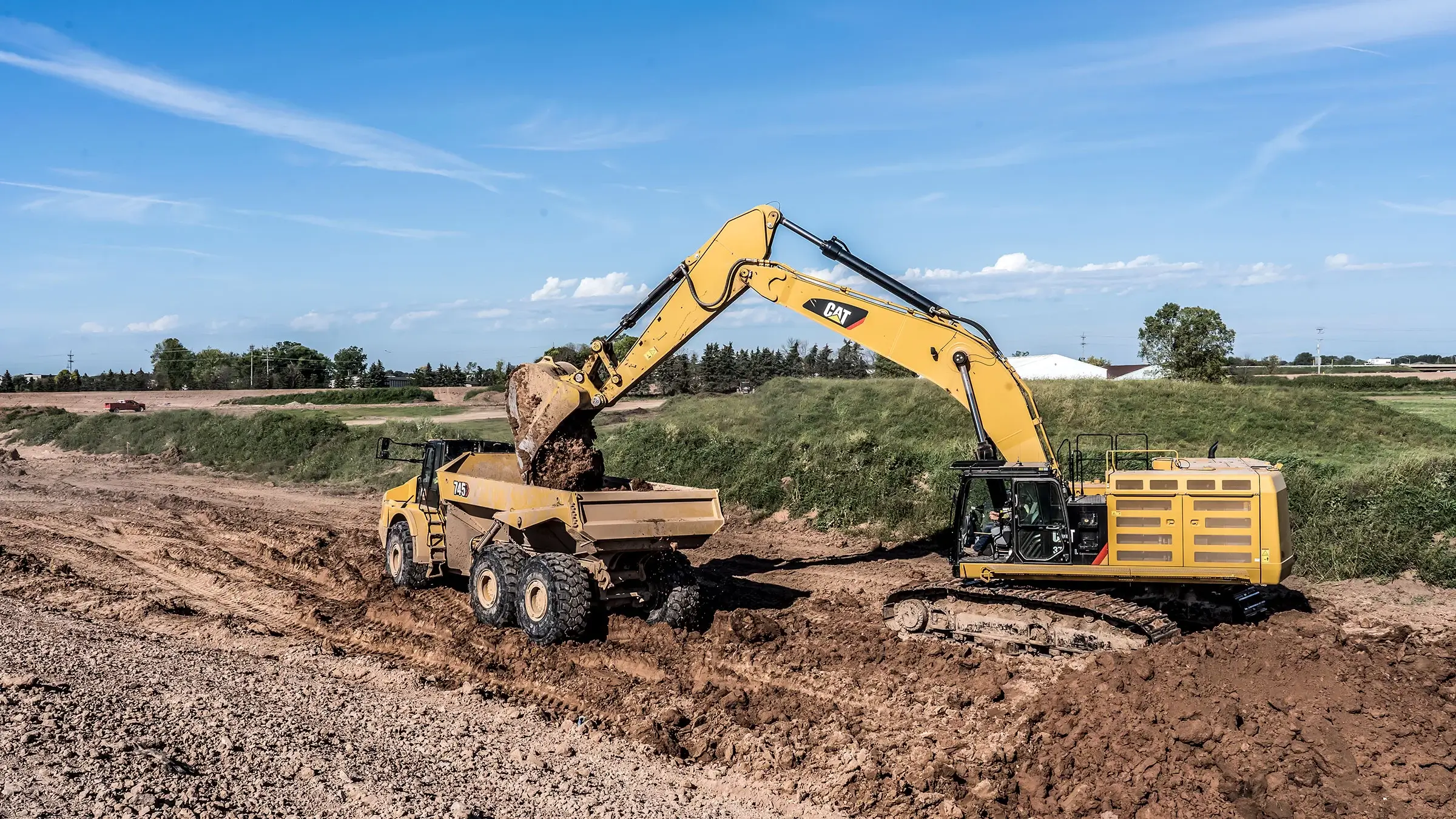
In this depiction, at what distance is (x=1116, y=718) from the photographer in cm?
877

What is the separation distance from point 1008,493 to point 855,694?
319cm

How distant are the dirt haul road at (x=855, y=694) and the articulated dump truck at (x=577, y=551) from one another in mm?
328

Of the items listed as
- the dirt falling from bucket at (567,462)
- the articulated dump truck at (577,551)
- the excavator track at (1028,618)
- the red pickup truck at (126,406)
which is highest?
the red pickup truck at (126,406)

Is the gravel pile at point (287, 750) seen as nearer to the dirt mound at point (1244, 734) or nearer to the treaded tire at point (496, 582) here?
the treaded tire at point (496, 582)

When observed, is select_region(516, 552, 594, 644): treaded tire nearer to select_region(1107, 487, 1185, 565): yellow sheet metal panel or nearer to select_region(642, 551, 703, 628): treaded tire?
select_region(642, 551, 703, 628): treaded tire

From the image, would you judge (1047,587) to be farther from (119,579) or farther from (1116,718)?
(119,579)

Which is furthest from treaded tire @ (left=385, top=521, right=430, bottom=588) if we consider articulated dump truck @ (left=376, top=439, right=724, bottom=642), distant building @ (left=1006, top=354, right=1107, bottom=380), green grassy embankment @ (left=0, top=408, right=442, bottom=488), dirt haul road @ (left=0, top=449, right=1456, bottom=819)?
distant building @ (left=1006, top=354, right=1107, bottom=380)

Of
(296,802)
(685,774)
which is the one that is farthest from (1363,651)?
(296,802)

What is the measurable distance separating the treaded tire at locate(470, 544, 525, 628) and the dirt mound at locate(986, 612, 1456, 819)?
229 inches

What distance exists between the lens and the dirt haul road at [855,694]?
7.61 metres

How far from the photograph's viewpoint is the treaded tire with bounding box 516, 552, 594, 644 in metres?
11.1

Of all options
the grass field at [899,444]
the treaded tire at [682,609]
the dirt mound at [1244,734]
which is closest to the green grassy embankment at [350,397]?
the grass field at [899,444]

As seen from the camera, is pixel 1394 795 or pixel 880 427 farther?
pixel 880 427

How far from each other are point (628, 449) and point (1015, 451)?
15.9 m
